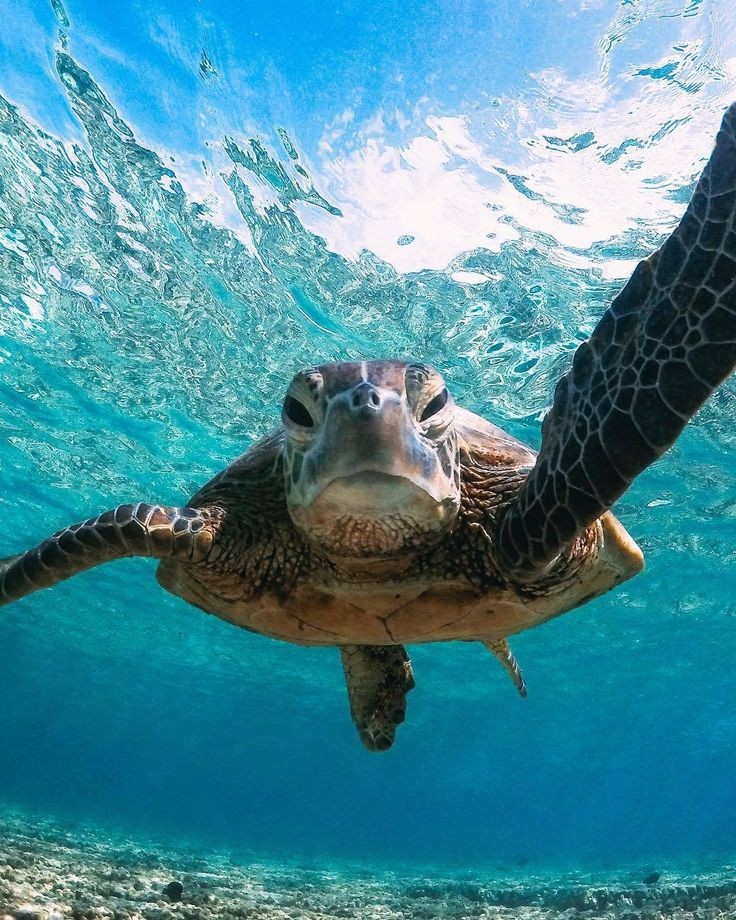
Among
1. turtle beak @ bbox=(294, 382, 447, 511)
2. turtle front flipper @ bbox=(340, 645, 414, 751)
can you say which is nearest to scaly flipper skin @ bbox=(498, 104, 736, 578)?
turtle beak @ bbox=(294, 382, 447, 511)

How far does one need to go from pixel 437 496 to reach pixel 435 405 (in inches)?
16.7

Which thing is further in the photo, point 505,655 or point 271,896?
point 271,896

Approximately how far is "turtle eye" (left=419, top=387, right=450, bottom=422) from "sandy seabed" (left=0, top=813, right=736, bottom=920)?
4.44 m

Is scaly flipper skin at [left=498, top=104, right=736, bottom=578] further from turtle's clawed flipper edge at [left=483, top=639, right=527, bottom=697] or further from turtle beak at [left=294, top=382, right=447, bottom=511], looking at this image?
turtle's clawed flipper edge at [left=483, top=639, right=527, bottom=697]

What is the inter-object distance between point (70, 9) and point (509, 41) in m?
5.09

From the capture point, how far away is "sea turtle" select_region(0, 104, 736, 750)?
230 cm

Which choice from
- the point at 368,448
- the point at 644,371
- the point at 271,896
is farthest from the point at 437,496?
the point at 271,896

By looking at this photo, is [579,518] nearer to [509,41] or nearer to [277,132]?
[509,41]

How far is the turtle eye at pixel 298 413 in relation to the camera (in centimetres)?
278

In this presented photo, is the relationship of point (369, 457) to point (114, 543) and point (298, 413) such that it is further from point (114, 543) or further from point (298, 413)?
point (114, 543)

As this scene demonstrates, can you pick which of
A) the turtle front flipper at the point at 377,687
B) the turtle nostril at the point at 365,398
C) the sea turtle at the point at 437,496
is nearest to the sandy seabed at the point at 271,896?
the turtle front flipper at the point at 377,687

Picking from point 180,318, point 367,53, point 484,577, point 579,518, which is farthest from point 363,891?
point 367,53

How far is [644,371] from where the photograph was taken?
95.2 inches

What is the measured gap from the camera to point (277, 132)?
27.7 feet
